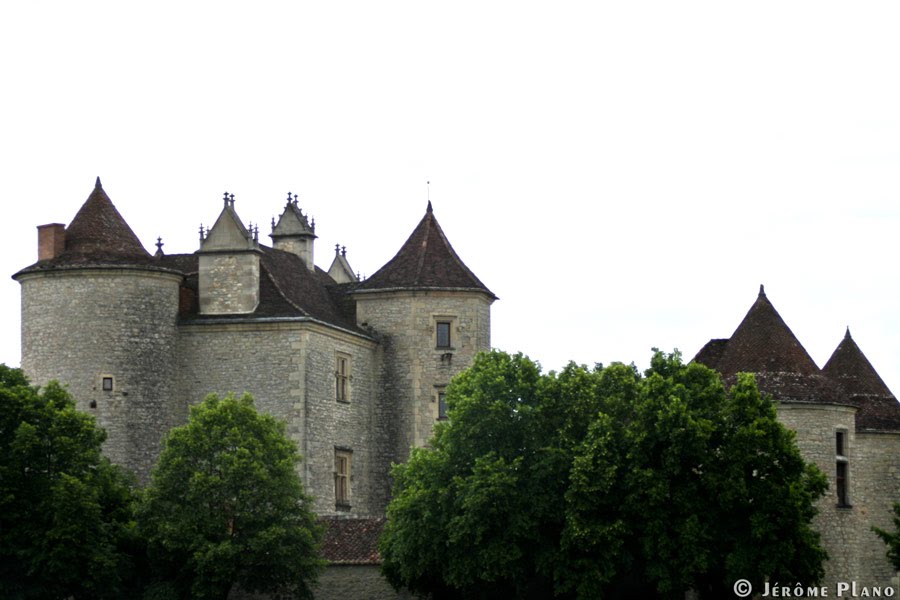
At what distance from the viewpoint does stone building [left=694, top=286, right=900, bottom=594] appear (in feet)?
288

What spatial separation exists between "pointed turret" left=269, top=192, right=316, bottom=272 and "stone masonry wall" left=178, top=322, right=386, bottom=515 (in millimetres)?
10424

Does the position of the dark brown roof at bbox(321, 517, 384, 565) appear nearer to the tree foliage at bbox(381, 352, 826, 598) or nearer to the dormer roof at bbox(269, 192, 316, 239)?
the tree foliage at bbox(381, 352, 826, 598)

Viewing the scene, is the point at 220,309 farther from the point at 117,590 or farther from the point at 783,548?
the point at 783,548

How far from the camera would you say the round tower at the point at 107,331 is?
90.3m

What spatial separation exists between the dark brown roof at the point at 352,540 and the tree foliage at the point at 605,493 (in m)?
1.85

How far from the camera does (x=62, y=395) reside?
8494 centimetres

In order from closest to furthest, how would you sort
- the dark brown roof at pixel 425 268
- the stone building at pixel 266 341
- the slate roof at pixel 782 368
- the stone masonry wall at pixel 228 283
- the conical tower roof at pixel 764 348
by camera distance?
1. the slate roof at pixel 782 368
2. the conical tower roof at pixel 764 348
3. the stone building at pixel 266 341
4. the stone masonry wall at pixel 228 283
5. the dark brown roof at pixel 425 268

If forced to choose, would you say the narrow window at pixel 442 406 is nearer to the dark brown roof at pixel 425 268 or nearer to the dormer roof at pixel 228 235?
the dark brown roof at pixel 425 268

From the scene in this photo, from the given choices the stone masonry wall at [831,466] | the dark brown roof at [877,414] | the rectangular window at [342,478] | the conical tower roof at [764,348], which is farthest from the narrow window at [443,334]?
the stone masonry wall at [831,466]

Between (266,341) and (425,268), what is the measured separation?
8.90 metres

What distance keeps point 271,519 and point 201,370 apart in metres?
11.8

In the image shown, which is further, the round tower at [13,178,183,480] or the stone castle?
the round tower at [13,178,183,480]

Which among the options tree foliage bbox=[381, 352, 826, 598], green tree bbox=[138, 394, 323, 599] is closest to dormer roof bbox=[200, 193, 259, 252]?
green tree bbox=[138, 394, 323, 599]

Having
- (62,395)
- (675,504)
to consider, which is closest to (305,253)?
(62,395)
